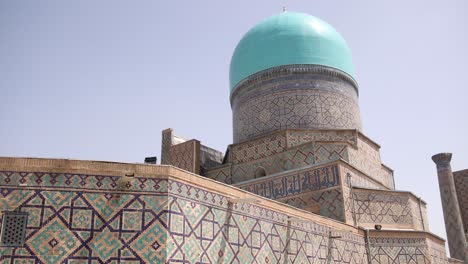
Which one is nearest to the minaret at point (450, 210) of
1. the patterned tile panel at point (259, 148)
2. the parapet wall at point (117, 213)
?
the patterned tile panel at point (259, 148)

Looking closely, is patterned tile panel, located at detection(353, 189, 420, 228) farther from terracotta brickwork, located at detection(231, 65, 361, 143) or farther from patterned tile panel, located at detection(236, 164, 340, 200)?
terracotta brickwork, located at detection(231, 65, 361, 143)

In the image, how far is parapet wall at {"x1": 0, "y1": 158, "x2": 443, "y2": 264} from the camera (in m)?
3.83

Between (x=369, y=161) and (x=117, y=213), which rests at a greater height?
(x=369, y=161)

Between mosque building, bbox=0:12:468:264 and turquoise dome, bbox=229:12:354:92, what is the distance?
36 mm

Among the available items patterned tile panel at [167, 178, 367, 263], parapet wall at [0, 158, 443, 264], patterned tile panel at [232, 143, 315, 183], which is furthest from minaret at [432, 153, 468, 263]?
parapet wall at [0, 158, 443, 264]

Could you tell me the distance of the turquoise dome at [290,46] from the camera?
37.8ft

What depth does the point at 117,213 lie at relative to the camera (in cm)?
405

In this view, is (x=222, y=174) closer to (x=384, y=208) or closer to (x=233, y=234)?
(x=384, y=208)

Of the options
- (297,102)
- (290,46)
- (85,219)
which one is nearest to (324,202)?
(297,102)

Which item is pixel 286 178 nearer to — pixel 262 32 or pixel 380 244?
pixel 380 244

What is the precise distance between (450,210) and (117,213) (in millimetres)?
12010

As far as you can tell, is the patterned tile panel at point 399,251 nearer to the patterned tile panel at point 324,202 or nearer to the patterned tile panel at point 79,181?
the patterned tile panel at point 324,202

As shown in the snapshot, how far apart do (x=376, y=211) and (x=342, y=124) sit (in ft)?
10.4

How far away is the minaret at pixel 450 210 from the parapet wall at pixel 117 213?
1020cm
